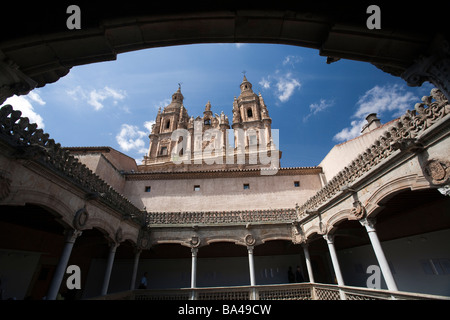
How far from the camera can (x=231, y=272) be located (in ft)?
46.5

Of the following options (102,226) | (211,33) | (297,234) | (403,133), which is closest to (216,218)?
(297,234)

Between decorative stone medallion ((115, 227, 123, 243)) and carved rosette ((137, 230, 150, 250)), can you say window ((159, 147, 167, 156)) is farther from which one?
decorative stone medallion ((115, 227, 123, 243))

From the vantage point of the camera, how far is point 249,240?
11.8 meters

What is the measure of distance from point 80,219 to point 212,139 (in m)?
29.9

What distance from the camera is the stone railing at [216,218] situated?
12.4 meters

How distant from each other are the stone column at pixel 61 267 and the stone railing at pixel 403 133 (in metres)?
9.92

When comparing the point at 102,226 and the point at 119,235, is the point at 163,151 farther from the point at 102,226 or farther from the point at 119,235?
the point at 102,226

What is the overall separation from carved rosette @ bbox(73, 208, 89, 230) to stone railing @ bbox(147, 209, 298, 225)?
227 inches

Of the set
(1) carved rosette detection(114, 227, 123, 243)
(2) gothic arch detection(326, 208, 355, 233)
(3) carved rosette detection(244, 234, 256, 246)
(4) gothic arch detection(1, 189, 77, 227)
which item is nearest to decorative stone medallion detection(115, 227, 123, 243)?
(1) carved rosette detection(114, 227, 123, 243)

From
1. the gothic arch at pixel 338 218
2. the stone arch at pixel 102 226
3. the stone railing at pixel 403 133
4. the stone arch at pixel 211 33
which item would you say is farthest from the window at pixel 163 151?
the stone arch at pixel 211 33

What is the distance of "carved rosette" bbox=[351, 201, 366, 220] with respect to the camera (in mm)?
7032

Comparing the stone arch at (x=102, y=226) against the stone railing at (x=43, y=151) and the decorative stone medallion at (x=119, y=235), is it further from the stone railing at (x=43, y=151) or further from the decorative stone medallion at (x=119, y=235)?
the stone railing at (x=43, y=151)

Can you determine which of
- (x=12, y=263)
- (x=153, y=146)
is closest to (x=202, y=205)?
(x=12, y=263)

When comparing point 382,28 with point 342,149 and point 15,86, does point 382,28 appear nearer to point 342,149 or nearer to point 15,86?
point 15,86
